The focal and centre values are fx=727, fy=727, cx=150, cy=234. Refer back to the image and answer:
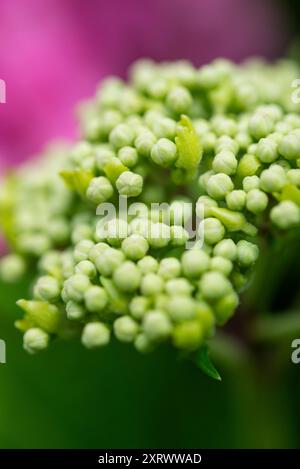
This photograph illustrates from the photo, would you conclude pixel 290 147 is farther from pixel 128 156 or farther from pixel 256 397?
pixel 256 397

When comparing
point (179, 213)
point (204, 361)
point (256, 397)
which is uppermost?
point (179, 213)

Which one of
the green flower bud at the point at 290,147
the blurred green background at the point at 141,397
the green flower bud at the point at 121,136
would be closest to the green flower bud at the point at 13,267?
the blurred green background at the point at 141,397

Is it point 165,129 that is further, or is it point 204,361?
point 165,129

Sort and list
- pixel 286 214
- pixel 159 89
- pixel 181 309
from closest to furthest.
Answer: pixel 181 309
pixel 286 214
pixel 159 89

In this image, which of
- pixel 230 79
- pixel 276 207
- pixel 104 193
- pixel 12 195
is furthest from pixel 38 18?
pixel 276 207

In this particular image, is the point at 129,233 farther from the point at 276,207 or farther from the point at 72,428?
the point at 72,428

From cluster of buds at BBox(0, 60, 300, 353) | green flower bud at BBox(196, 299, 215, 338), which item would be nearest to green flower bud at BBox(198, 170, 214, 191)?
cluster of buds at BBox(0, 60, 300, 353)

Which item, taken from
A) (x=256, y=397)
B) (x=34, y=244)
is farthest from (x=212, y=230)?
(x=256, y=397)

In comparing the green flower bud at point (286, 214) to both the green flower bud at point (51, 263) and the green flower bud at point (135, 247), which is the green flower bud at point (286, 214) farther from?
the green flower bud at point (51, 263)

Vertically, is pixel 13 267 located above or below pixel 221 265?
above
